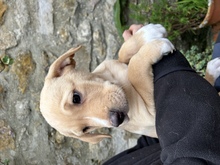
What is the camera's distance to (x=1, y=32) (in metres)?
2.70

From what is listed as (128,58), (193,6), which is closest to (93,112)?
(128,58)

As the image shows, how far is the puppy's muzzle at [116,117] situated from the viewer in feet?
5.66

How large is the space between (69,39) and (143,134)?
47.0 inches

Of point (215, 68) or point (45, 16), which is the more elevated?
point (45, 16)

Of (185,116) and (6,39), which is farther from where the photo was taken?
(6,39)

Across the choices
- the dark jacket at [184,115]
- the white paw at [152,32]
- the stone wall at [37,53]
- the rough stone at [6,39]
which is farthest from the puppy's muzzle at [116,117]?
the rough stone at [6,39]

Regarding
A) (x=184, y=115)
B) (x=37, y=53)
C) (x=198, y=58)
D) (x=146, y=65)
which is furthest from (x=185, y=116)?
(x=37, y=53)

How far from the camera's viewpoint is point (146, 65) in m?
1.59

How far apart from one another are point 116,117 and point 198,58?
122 cm

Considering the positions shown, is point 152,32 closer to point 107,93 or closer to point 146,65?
point 146,65

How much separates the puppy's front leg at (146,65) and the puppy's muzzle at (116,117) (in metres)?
0.16

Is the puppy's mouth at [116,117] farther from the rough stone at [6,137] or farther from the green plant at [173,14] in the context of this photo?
the rough stone at [6,137]

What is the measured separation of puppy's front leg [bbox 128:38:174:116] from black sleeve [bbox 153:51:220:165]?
8cm

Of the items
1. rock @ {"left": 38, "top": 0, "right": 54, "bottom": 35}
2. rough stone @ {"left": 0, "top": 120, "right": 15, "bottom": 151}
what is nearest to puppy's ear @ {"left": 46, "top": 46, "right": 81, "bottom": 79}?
rock @ {"left": 38, "top": 0, "right": 54, "bottom": 35}
